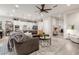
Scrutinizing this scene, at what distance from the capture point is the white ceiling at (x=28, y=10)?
8.89ft

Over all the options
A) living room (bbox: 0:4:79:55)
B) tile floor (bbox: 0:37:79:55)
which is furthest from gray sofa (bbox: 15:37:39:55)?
tile floor (bbox: 0:37:79:55)

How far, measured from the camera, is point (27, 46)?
2820 mm

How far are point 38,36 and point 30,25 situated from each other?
0.38 metres

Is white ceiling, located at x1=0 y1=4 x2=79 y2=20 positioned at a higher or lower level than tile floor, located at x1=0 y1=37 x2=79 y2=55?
higher

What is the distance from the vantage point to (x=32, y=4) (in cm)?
277

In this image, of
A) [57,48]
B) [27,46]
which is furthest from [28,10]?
[57,48]

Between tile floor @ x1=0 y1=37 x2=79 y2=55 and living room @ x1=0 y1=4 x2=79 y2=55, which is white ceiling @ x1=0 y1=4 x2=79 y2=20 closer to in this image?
living room @ x1=0 y1=4 x2=79 y2=55

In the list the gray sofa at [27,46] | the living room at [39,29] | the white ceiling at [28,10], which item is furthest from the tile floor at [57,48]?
the white ceiling at [28,10]

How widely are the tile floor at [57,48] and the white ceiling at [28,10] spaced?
0.70 m

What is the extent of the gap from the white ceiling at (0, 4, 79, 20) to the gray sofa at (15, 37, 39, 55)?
65cm

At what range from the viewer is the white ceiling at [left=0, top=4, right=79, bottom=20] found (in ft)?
8.89

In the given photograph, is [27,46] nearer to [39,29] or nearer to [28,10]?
[39,29]
